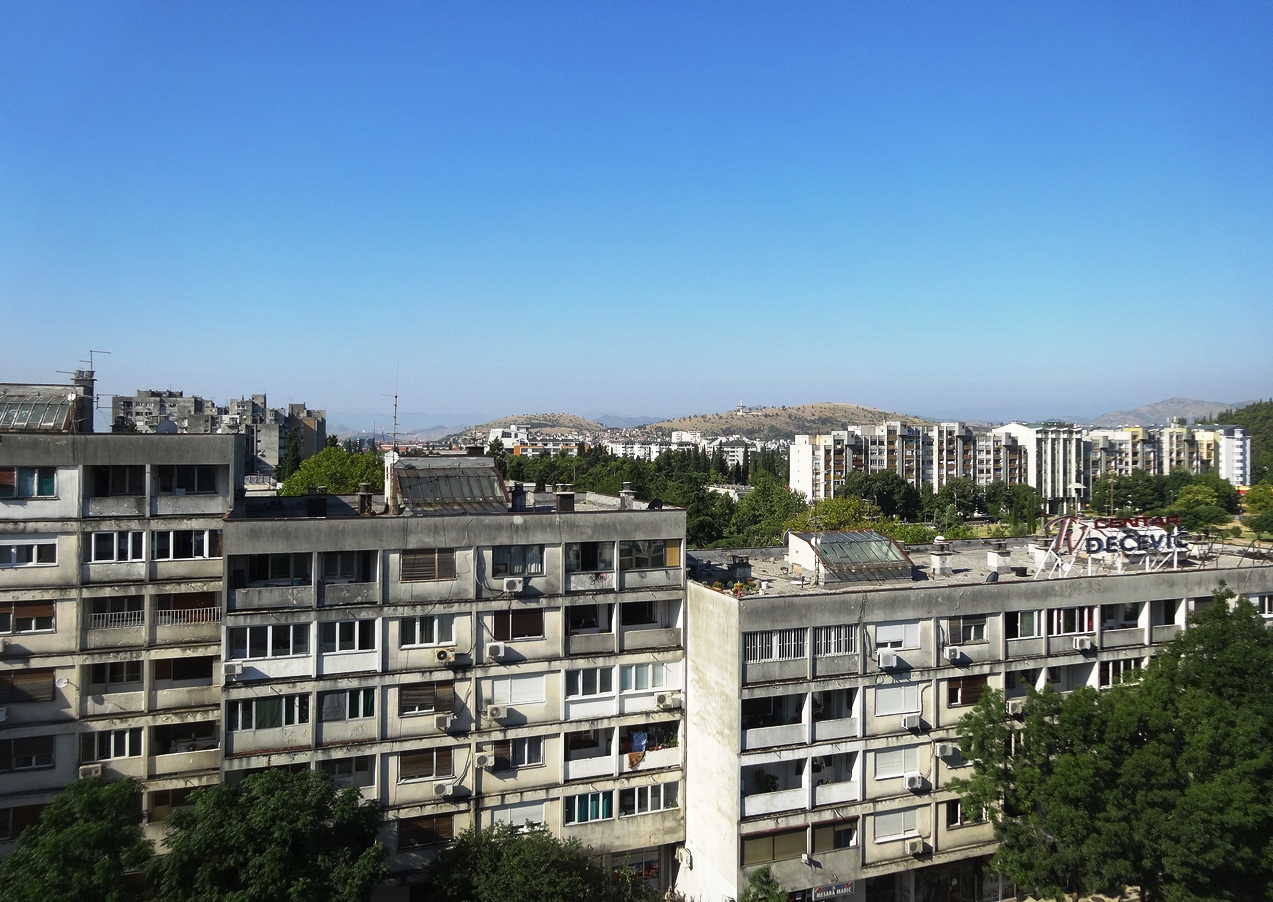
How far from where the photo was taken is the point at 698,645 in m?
24.1

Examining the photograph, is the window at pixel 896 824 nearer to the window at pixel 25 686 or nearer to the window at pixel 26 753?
the window at pixel 26 753

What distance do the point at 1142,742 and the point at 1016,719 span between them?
3.89 meters

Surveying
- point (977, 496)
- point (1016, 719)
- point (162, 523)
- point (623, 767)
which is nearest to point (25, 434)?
point (162, 523)

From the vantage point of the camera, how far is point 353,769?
2197cm

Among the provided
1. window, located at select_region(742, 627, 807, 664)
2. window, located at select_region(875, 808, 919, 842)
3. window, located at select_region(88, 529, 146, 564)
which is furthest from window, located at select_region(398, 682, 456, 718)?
window, located at select_region(875, 808, 919, 842)

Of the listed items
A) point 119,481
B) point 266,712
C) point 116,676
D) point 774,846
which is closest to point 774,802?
point 774,846

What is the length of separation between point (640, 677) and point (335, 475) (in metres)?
43.3

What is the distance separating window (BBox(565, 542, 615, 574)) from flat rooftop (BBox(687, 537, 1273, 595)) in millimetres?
3059

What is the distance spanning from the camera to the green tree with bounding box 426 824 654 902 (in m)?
19.9

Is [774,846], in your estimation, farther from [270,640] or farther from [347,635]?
[270,640]

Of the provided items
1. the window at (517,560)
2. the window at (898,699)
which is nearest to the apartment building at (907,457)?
the window at (898,699)

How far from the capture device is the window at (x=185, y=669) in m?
22.4

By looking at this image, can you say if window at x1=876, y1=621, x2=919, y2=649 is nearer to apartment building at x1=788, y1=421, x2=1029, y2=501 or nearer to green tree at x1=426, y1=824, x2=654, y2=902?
green tree at x1=426, y1=824, x2=654, y2=902

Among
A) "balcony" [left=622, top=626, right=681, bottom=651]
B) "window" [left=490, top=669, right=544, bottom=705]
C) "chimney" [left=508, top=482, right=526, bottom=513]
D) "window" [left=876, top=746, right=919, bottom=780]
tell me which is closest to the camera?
"window" [left=490, top=669, right=544, bottom=705]
